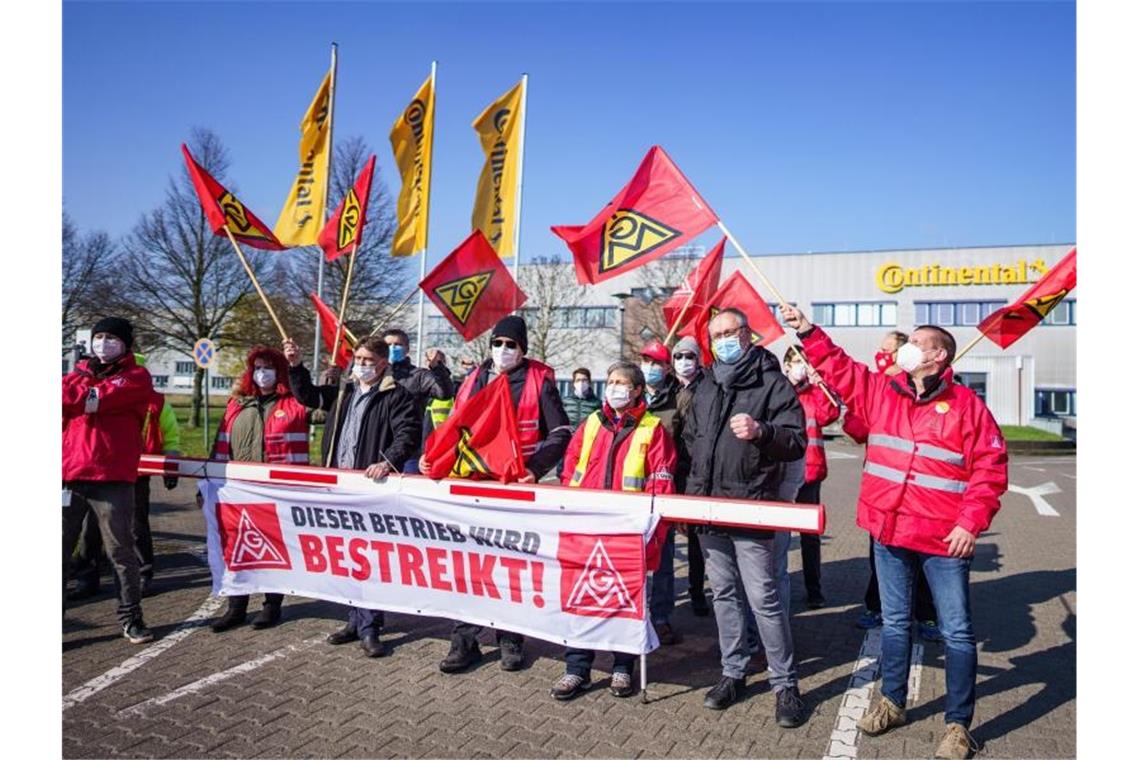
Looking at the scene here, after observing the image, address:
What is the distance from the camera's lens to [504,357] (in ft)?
18.0

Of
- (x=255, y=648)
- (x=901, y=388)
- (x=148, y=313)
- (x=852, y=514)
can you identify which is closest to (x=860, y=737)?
(x=901, y=388)

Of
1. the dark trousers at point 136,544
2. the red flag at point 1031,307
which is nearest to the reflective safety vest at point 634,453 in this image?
the red flag at point 1031,307

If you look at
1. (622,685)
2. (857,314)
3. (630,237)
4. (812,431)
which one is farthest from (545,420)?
(857,314)

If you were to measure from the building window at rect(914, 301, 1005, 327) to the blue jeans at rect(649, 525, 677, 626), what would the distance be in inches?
1507

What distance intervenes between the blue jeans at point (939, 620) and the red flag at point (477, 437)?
2243 millimetres

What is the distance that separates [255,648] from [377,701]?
133 cm

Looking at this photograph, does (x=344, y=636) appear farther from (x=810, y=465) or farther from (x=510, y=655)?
(x=810, y=465)

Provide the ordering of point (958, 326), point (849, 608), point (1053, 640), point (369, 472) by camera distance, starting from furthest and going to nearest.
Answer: point (958, 326)
point (849, 608)
point (1053, 640)
point (369, 472)

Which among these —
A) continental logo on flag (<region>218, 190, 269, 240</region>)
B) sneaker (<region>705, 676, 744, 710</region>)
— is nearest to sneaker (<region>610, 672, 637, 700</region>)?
sneaker (<region>705, 676, 744, 710</region>)

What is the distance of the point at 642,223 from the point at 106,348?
3.89m

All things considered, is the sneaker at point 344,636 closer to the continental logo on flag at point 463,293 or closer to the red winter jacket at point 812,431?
the continental logo on flag at point 463,293

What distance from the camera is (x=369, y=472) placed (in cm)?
532
